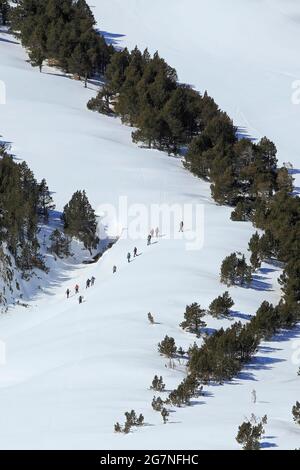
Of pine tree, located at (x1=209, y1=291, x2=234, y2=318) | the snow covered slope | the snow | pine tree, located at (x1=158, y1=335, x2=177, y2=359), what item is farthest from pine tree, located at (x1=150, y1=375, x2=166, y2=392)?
the snow covered slope

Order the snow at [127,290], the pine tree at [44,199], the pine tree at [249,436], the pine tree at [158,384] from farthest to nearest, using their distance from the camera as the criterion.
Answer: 1. the pine tree at [44,199]
2. the pine tree at [158,384]
3. the snow at [127,290]
4. the pine tree at [249,436]

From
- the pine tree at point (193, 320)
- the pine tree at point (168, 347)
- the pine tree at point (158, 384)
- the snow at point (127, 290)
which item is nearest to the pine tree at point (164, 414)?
the snow at point (127, 290)

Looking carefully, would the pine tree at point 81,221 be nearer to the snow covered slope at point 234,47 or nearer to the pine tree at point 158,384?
the snow covered slope at point 234,47

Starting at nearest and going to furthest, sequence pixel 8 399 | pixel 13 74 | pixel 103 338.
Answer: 1. pixel 8 399
2. pixel 103 338
3. pixel 13 74

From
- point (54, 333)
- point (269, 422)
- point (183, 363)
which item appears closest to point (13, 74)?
point (54, 333)

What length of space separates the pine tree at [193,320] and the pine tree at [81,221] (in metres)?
13.9

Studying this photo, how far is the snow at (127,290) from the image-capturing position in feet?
69.8

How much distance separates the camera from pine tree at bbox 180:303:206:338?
28.7m

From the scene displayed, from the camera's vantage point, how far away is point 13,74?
211ft

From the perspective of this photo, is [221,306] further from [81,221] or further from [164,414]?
[81,221]

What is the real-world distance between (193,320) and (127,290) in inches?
216

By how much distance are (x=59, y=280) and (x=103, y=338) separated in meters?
12.1

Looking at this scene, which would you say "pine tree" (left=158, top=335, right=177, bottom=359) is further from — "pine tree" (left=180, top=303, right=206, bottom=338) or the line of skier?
the line of skier
